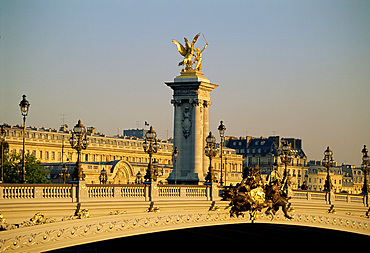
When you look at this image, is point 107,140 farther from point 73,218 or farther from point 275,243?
point 73,218

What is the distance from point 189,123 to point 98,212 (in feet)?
88.5

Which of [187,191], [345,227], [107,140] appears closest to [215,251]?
[345,227]

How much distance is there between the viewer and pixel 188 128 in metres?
69.0

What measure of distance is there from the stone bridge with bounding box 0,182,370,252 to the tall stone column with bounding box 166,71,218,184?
49.7ft

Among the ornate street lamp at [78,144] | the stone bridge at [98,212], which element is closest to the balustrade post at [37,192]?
the stone bridge at [98,212]

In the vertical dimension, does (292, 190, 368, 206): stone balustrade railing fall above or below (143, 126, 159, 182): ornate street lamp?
below

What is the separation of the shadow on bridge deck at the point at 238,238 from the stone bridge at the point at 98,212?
10181 millimetres

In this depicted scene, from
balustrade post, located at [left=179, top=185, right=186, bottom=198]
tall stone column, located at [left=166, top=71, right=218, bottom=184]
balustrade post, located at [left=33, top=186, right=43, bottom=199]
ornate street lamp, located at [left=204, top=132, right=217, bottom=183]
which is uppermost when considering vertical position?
tall stone column, located at [left=166, top=71, right=218, bottom=184]

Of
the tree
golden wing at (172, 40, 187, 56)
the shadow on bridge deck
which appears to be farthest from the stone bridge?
the tree

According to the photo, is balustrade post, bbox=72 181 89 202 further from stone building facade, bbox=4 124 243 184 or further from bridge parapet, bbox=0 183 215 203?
stone building facade, bbox=4 124 243 184

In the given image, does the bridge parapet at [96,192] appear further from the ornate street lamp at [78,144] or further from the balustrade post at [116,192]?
the ornate street lamp at [78,144]

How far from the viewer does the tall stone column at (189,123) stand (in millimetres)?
68938

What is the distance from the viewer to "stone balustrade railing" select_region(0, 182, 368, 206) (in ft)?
130

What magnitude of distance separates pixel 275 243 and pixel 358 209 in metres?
11.8
